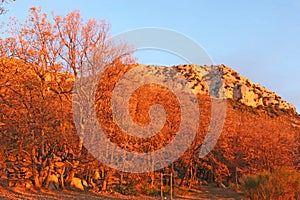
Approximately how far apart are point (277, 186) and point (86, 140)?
8592mm

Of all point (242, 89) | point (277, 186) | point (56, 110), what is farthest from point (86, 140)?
point (242, 89)

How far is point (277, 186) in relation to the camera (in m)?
14.4

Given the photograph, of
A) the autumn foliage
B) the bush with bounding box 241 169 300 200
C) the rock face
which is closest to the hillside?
the autumn foliage

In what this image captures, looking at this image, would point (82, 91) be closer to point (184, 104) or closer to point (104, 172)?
point (104, 172)

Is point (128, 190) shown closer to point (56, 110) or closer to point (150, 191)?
point (150, 191)

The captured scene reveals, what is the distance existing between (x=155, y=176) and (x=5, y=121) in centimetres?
987

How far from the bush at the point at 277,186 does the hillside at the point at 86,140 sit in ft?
20.9

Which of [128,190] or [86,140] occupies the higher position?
[86,140]

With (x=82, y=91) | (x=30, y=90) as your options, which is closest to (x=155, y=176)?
(x=82, y=91)

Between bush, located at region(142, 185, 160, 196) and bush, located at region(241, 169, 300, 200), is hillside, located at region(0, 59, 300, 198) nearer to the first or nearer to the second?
bush, located at region(142, 185, 160, 196)

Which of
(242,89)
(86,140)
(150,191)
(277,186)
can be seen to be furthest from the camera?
(242,89)

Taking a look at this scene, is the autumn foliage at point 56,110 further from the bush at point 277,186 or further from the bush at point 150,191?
the bush at point 277,186

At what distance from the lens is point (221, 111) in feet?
89.2

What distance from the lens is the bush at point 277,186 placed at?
14.3 m
